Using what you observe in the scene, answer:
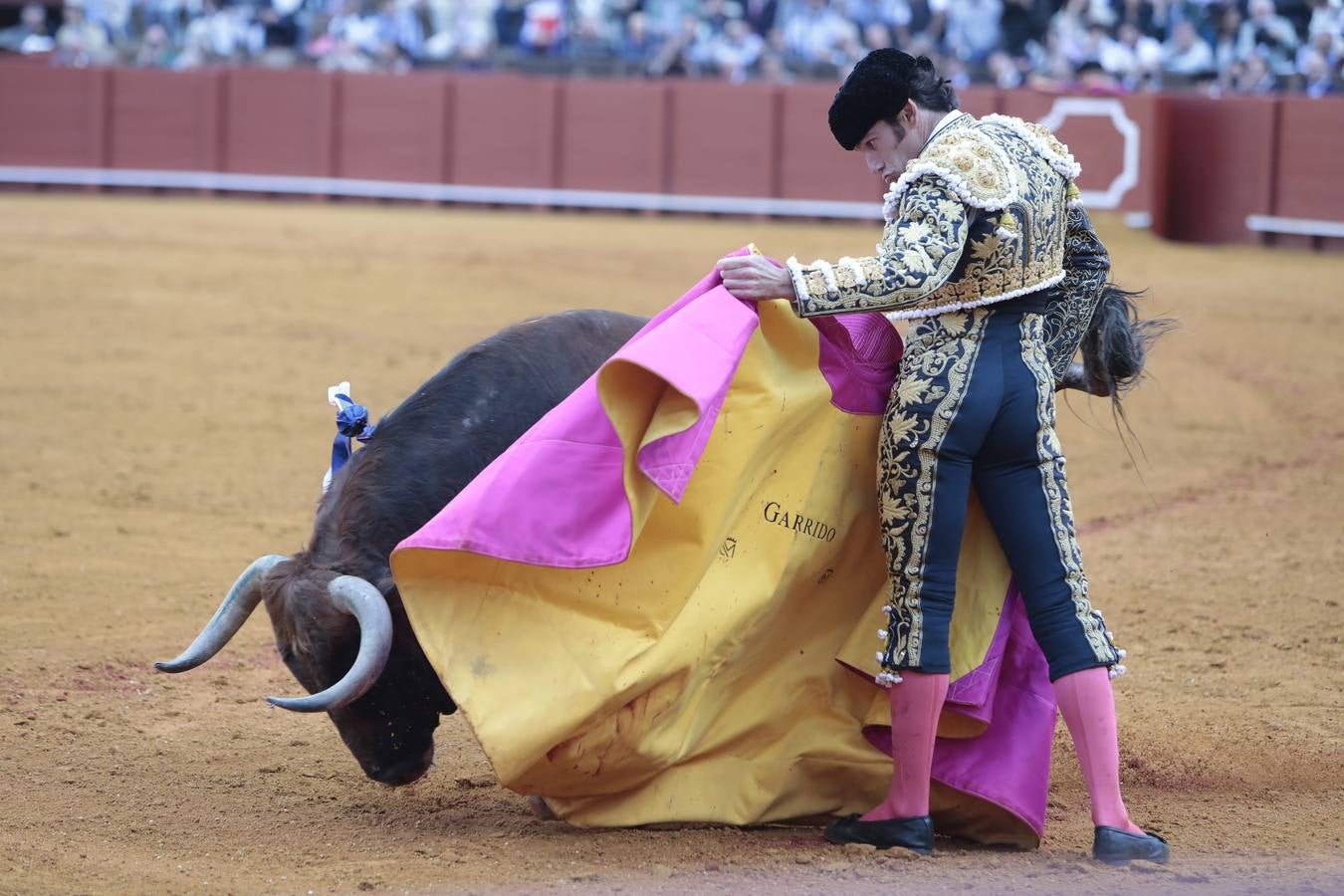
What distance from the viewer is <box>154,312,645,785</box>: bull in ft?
9.29

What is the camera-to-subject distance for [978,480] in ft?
8.77

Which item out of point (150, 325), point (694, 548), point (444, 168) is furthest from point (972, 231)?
point (444, 168)

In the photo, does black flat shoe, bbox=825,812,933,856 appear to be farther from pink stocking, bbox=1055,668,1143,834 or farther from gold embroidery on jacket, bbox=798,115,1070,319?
gold embroidery on jacket, bbox=798,115,1070,319

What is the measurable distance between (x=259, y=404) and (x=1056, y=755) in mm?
4663

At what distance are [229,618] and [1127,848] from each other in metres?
1.60

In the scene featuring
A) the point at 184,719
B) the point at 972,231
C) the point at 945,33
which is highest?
the point at 945,33

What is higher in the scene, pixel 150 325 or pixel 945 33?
pixel 945 33

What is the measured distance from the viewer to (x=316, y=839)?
2.92m

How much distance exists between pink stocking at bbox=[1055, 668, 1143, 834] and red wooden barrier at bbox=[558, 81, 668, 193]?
1144cm

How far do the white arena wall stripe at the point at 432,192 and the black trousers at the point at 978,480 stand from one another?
10.5 meters

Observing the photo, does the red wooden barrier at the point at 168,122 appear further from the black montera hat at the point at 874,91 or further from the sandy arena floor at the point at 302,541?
the black montera hat at the point at 874,91

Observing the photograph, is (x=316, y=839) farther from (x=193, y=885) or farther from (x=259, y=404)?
(x=259, y=404)

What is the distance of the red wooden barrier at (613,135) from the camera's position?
45.0ft

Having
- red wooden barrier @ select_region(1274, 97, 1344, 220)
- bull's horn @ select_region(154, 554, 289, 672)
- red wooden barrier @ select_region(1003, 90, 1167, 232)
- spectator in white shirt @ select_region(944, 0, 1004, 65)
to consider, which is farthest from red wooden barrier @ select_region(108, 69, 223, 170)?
bull's horn @ select_region(154, 554, 289, 672)
